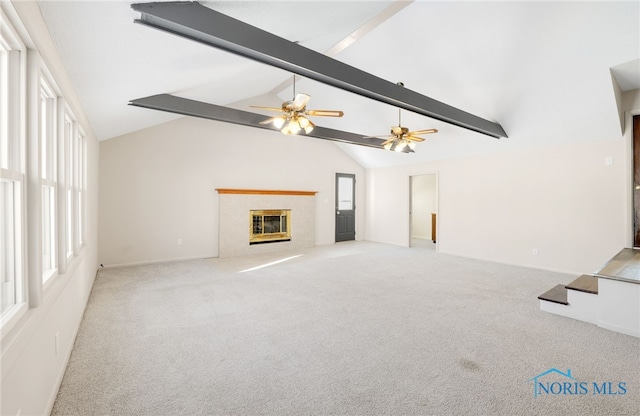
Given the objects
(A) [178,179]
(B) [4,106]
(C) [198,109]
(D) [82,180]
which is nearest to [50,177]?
(B) [4,106]

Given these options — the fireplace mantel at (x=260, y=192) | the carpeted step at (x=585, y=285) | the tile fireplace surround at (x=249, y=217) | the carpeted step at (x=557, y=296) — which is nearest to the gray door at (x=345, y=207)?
the tile fireplace surround at (x=249, y=217)

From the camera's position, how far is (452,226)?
685cm

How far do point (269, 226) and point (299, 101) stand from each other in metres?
4.06

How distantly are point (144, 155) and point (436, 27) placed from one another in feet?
18.0

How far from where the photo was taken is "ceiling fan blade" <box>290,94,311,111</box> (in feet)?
12.4

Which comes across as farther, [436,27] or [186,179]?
[186,179]

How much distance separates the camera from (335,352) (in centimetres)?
243

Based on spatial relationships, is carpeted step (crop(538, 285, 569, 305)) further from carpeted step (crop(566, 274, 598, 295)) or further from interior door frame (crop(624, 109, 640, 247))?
interior door frame (crop(624, 109, 640, 247))

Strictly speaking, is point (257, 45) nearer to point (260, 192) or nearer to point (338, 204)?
point (260, 192)

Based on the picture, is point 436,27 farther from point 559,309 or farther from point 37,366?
point 37,366

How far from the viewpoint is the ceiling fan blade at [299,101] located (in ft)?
12.4

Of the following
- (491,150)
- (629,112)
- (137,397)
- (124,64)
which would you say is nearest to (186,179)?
(124,64)

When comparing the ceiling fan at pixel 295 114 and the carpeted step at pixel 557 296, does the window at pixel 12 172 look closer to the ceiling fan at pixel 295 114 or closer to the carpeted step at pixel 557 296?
the ceiling fan at pixel 295 114

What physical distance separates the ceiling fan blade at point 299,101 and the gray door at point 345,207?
4.72 metres
